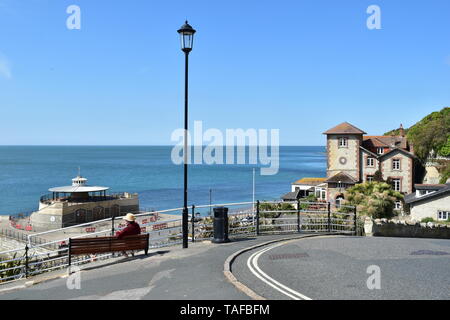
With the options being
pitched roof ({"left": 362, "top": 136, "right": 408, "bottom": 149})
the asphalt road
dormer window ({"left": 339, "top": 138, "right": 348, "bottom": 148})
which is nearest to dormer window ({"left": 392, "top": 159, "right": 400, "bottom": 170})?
pitched roof ({"left": 362, "top": 136, "right": 408, "bottom": 149})

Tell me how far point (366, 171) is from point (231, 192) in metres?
59.2

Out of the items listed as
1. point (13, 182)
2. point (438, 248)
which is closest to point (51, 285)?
point (438, 248)

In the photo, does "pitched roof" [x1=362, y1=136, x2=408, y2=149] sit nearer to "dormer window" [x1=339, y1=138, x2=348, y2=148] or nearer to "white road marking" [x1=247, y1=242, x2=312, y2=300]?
"dormer window" [x1=339, y1=138, x2=348, y2=148]

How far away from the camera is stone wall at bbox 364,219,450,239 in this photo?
27.2 meters

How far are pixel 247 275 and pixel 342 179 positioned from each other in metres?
49.1

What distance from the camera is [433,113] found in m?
89.6

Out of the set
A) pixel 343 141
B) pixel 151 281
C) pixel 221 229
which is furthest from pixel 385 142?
pixel 151 281

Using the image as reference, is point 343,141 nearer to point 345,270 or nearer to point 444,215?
point 444,215

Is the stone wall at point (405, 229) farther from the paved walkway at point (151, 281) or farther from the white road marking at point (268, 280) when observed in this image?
the paved walkway at point (151, 281)

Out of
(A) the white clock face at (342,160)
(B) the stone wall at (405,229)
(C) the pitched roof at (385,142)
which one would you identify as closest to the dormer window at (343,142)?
(A) the white clock face at (342,160)

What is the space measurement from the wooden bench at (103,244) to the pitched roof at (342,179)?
157 feet

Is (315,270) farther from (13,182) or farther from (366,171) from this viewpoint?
(13,182)

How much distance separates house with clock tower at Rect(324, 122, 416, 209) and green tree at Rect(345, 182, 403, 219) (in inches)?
557

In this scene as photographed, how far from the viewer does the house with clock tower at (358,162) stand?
5531 centimetres
